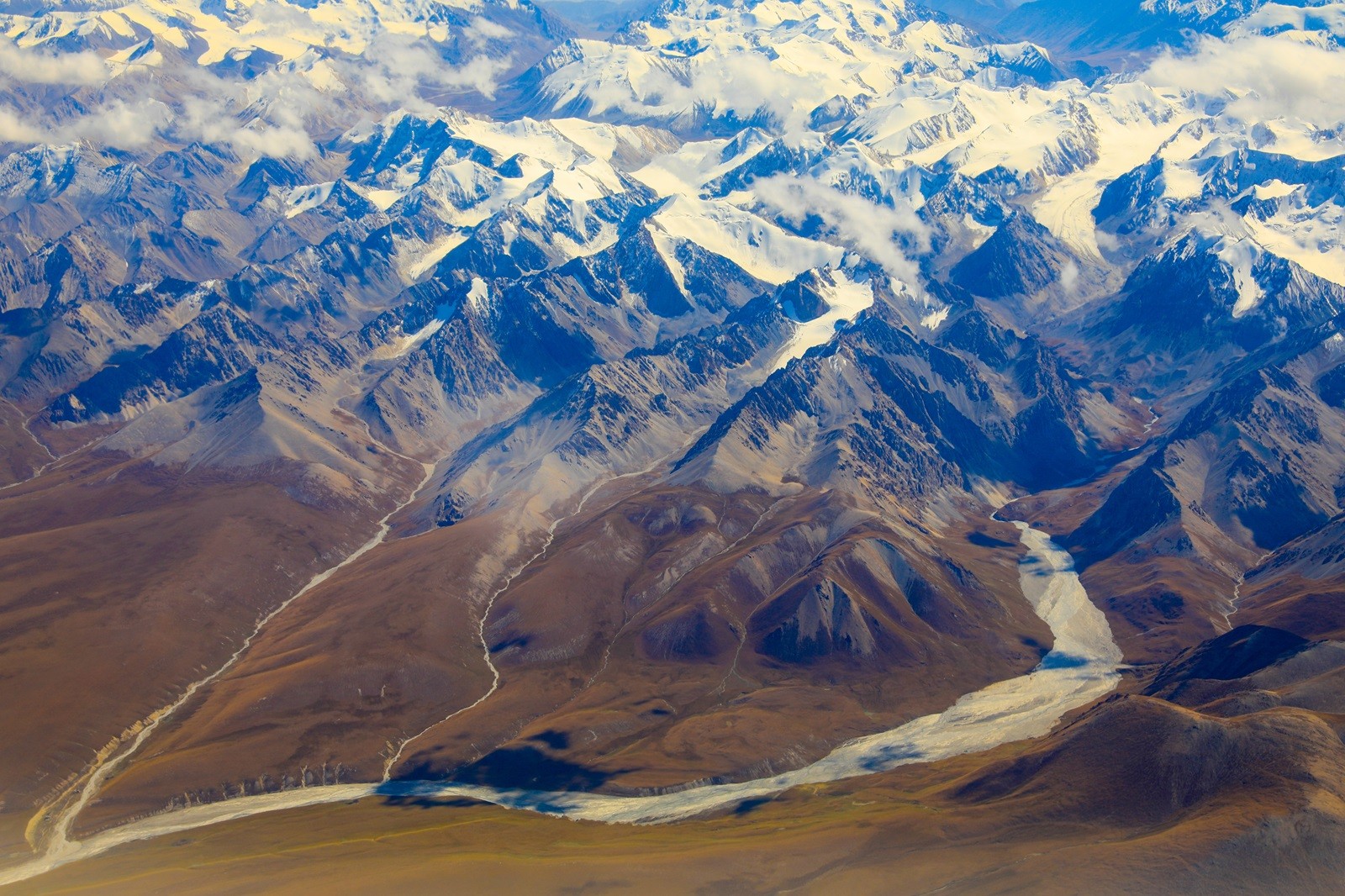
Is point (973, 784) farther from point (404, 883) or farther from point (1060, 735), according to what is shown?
point (404, 883)

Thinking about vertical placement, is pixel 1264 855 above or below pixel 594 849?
above

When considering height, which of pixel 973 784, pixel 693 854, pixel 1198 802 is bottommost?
pixel 693 854

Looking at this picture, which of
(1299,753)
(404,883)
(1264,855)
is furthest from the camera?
(404,883)

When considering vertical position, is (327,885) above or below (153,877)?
above

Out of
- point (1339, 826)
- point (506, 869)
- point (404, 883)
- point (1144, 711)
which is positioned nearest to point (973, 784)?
point (1144, 711)

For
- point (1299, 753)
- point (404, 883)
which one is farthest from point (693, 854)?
point (1299, 753)

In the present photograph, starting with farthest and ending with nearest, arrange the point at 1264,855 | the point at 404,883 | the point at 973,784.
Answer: the point at 973,784 < the point at 404,883 < the point at 1264,855

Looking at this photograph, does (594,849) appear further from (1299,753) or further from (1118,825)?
(1299,753)

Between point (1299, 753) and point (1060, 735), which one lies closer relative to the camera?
point (1299, 753)

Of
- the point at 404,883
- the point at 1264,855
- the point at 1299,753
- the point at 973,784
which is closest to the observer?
the point at 1264,855
